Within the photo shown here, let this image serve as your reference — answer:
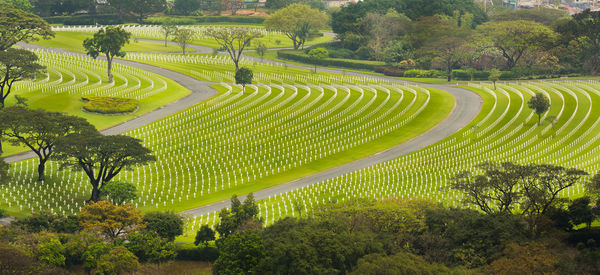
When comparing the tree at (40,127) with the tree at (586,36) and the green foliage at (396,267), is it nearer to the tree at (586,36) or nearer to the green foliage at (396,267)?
the green foliage at (396,267)

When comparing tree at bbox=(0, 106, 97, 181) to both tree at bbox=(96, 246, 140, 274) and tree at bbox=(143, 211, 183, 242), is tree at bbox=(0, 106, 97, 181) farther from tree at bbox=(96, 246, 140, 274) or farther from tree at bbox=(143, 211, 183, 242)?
tree at bbox=(96, 246, 140, 274)

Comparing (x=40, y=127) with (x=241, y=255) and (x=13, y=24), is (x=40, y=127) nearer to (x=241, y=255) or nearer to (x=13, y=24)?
(x=241, y=255)

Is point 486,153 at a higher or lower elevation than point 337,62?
lower

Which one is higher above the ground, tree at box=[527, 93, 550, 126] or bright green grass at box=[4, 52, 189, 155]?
tree at box=[527, 93, 550, 126]

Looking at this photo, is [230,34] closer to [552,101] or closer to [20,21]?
[20,21]

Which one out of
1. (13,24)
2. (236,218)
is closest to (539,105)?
(236,218)

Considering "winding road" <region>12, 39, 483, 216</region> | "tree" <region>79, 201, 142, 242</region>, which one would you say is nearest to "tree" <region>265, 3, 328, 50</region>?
"winding road" <region>12, 39, 483, 216</region>

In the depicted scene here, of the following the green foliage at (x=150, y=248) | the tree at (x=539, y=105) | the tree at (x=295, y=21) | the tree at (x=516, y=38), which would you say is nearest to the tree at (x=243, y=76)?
the tree at (x=539, y=105)
